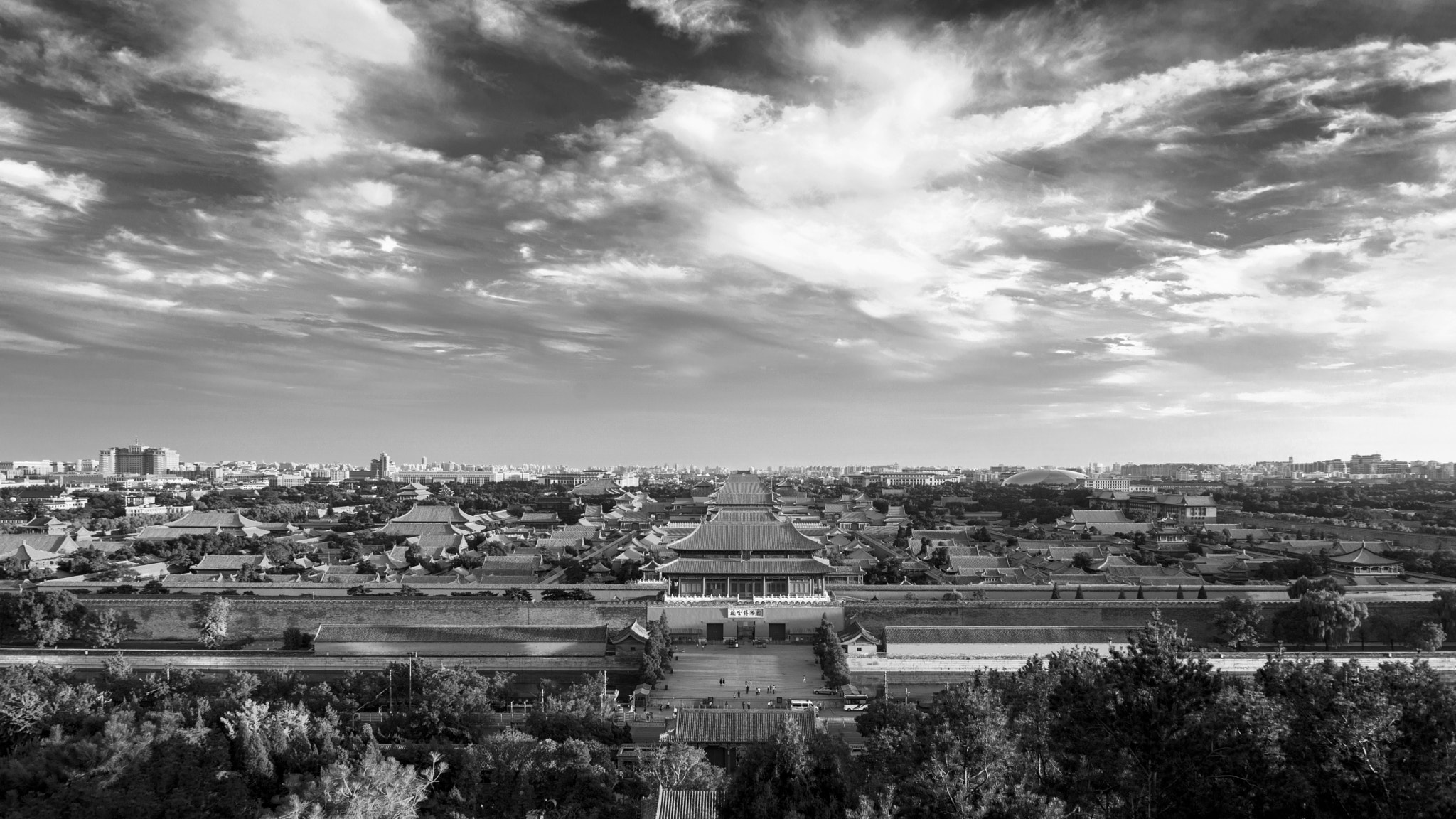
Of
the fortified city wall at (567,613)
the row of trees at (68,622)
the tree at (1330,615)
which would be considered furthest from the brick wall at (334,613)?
the tree at (1330,615)

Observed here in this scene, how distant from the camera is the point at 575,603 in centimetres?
2419

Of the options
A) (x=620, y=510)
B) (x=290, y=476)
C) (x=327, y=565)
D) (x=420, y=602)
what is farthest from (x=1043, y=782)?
(x=290, y=476)

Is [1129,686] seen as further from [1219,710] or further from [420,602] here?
[420,602]

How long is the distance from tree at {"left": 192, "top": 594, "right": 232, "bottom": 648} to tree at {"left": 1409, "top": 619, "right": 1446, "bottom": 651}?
93.7 ft

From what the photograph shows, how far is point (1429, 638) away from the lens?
21.4 m

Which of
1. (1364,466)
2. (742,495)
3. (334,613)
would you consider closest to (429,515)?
(742,495)

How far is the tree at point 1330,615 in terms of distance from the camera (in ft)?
72.1

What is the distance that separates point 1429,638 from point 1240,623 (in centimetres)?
402

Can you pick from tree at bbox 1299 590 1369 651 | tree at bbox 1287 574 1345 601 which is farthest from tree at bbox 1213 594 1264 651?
tree at bbox 1287 574 1345 601

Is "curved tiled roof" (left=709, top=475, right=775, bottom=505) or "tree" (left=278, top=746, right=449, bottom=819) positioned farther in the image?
"curved tiled roof" (left=709, top=475, right=775, bottom=505)

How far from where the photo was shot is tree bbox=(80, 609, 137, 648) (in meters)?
23.0

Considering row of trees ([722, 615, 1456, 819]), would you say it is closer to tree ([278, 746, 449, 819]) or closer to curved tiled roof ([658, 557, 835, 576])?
tree ([278, 746, 449, 819])

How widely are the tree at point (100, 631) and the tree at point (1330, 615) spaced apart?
1136 inches

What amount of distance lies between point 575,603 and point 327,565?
1460 cm
